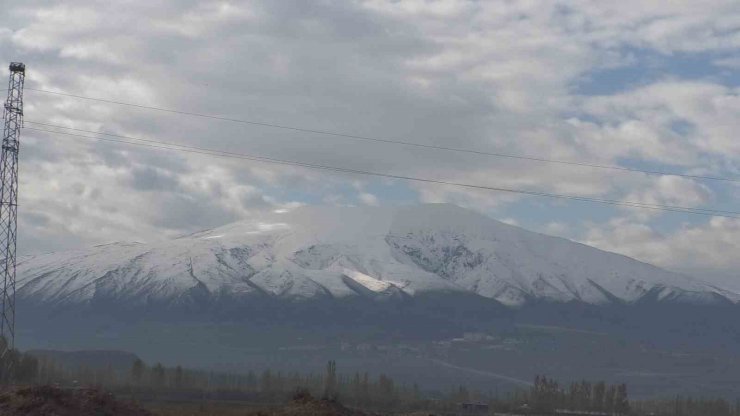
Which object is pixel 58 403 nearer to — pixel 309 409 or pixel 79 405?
pixel 79 405

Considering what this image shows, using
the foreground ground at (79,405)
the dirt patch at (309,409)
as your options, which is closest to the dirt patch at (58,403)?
the foreground ground at (79,405)

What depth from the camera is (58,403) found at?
66625mm

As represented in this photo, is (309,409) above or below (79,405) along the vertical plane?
above

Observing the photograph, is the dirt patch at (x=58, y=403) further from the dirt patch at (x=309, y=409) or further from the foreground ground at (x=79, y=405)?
the dirt patch at (x=309, y=409)

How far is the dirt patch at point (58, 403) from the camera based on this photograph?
65312 mm

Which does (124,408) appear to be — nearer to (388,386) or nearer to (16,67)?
(16,67)

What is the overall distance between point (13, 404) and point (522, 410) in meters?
125

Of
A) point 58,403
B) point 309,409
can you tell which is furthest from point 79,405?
point 309,409


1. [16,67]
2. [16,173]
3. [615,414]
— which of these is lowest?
[615,414]

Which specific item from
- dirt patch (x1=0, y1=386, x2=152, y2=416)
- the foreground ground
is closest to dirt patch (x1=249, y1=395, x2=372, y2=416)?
the foreground ground

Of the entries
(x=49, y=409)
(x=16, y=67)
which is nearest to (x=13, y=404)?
(x=49, y=409)

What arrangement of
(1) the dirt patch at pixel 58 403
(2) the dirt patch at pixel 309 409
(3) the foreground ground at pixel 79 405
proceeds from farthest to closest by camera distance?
(2) the dirt patch at pixel 309 409, (3) the foreground ground at pixel 79 405, (1) the dirt patch at pixel 58 403

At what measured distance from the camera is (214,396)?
178 metres

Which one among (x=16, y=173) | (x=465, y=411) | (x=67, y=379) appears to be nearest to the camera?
(x=16, y=173)
